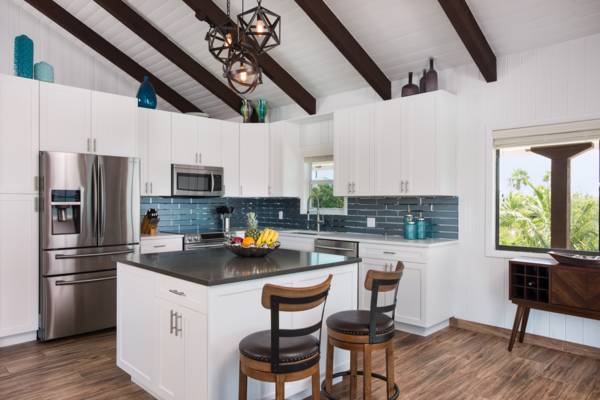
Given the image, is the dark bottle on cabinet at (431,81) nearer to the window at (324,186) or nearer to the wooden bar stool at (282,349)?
the window at (324,186)

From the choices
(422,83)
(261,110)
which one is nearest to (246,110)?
(261,110)

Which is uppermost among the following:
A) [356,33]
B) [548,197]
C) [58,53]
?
[58,53]

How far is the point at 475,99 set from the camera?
4.37 m

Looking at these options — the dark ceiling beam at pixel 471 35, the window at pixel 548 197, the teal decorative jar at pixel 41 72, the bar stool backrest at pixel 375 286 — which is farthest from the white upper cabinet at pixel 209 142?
the bar stool backrest at pixel 375 286

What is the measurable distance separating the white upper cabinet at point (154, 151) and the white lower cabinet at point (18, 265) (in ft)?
4.40

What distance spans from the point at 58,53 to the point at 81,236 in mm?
2710

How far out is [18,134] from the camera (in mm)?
3848

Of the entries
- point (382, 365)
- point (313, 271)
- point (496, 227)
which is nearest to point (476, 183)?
point (496, 227)

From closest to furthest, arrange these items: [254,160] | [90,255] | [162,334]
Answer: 1. [162,334]
2. [90,255]
3. [254,160]

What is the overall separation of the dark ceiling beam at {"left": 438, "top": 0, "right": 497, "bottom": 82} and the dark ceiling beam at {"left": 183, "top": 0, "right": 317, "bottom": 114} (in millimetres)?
2095

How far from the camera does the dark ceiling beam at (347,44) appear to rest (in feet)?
13.3

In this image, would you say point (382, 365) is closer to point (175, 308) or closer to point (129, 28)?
point (175, 308)

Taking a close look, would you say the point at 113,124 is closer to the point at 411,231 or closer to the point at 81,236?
the point at 81,236

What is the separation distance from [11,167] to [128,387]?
2279 millimetres
